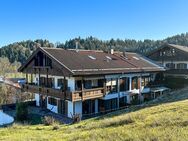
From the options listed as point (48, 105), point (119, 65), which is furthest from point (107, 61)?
point (48, 105)

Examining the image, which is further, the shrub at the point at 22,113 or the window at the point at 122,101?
Answer: the window at the point at 122,101

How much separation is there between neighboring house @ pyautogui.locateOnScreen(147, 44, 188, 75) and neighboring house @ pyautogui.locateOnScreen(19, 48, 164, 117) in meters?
7.07

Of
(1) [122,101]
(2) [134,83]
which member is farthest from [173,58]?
(1) [122,101]

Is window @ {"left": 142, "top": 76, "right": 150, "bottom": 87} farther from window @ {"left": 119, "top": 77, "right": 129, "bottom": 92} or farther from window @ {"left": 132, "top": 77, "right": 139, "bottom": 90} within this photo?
window @ {"left": 119, "top": 77, "right": 129, "bottom": 92}

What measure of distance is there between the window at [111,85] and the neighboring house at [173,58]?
1371cm

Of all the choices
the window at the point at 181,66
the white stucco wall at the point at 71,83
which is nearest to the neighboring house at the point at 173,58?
the window at the point at 181,66

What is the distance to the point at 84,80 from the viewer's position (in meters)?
28.0

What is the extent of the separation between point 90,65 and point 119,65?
482cm

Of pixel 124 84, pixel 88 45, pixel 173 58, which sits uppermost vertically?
pixel 88 45

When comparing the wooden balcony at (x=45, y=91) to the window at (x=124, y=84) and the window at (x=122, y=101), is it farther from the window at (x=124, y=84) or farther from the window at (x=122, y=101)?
the window at (x=122, y=101)

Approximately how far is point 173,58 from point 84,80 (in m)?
20.0

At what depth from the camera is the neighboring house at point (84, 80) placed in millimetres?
26828

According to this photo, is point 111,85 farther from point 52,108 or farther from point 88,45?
point 88,45

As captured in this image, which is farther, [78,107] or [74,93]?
[78,107]
